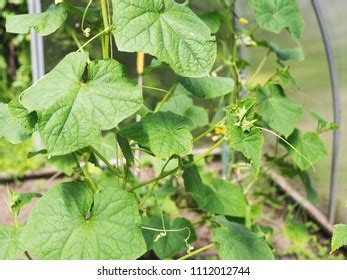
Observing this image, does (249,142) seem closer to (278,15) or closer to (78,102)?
(78,102)

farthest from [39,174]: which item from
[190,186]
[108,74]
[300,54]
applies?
→ [108,74]

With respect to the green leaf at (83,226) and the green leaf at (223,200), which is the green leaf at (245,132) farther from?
the green leaf at (223,200)

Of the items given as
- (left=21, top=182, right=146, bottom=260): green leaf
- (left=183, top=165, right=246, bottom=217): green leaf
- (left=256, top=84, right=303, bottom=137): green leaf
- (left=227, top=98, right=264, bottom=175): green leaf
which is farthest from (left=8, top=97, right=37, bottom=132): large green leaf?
(left=256, top=84, right=303, bottom=137): green leaf

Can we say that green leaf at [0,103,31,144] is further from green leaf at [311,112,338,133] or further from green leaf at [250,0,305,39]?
green leaf at [311,112,338,133]

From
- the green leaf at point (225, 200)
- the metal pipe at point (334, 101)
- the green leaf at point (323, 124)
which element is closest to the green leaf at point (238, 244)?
the green leaf at point (225, 200)

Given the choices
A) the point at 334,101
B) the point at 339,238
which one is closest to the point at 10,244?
the point at 339,238
